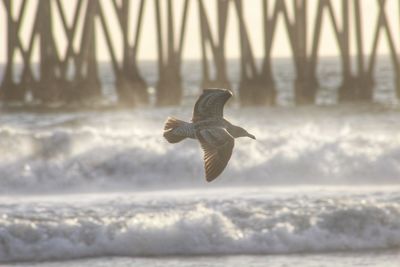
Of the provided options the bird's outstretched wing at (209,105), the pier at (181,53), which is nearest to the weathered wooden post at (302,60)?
the pier at (181,53)

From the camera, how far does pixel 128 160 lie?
18984mm

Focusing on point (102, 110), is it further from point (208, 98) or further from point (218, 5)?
point (208, 98)

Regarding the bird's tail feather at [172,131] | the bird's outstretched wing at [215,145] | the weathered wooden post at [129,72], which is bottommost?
the bird's outstretched wing at [215,145]

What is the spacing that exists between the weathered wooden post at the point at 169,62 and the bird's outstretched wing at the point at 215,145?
1489 centimetres

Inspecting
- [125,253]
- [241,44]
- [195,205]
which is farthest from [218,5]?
[125,253]

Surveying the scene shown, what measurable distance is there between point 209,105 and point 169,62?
52.0 feet

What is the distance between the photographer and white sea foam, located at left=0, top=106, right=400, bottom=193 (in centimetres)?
1783

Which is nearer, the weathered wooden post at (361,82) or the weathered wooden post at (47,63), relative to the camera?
the weathered wooden post at (361,82)

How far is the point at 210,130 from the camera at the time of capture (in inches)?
323

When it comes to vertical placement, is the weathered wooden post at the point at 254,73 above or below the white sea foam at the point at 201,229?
above

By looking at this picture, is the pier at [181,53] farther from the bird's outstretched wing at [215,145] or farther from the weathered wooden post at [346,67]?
the bird's outstretched wing at [215,145]

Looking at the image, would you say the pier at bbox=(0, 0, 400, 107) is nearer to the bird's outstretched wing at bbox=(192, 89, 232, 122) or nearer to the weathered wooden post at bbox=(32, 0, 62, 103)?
the weathered wooden post at bbox=(32, 0, 62, 103)

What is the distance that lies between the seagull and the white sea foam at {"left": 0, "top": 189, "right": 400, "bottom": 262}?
173 inches

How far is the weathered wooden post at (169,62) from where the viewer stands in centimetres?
2328
